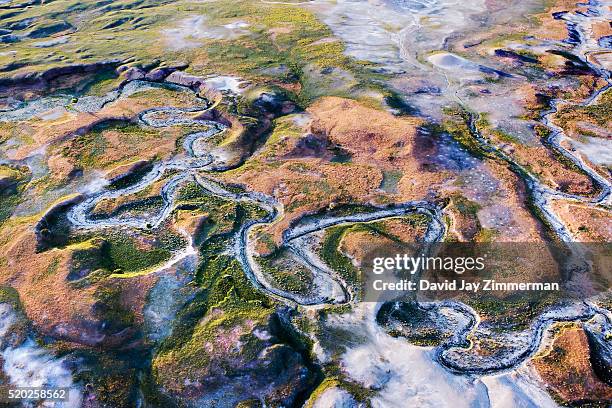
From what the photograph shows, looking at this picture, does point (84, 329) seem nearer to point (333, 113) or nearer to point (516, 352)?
point (516, 352)

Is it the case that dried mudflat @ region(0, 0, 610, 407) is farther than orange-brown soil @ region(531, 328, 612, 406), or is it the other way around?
dried mudflat @ region(0, 0, 610, 407)

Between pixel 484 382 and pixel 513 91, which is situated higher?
pixel 513 91

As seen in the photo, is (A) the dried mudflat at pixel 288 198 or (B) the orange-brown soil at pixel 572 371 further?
(A) the dried mudflat at pixel 288 198

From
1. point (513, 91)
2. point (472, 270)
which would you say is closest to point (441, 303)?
point (472, 270)

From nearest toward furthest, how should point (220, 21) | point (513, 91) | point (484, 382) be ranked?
point (484, 382) < point (513, 91) < point (220, 21)

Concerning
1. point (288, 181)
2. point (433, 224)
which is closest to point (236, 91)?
point (288, 181)

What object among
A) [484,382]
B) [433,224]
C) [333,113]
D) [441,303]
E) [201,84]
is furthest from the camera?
[201,84]

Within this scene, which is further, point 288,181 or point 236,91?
point 236,91

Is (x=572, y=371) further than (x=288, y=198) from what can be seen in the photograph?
→ No

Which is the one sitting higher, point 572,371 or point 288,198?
point 288,198

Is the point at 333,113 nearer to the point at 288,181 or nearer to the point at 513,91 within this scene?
the point at 288,181
